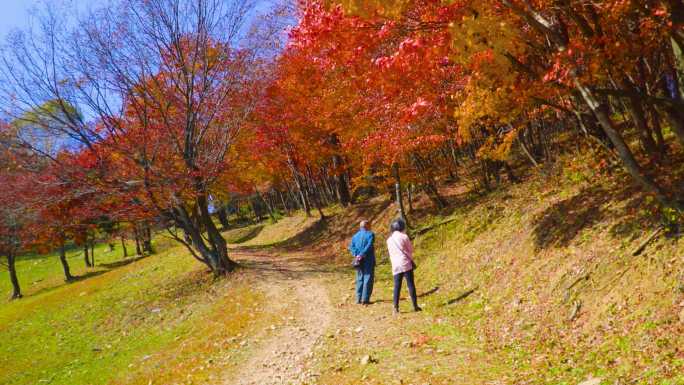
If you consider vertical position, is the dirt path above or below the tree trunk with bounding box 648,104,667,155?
below

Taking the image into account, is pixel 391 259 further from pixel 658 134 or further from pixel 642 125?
pixel 658 134

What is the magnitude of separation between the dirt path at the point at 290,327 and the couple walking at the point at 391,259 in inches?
45.8

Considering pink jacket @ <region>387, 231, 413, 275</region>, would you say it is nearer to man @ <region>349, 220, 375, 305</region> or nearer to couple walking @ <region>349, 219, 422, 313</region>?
couple walking @ <region>349, 219, 422, 313</region>

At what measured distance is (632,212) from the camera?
333 inches

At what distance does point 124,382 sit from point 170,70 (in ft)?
40.2

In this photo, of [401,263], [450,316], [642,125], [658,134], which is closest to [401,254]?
[401,263]

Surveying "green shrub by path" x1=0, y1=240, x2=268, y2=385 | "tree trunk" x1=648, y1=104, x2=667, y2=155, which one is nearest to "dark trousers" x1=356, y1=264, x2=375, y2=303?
"green shrub by path" x1=0, y1=240, x2=268, y2=385

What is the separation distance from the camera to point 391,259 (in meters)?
10.5

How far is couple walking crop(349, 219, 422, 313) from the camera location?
414 inches

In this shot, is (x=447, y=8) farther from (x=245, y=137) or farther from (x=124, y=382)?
(x=245, y=137)

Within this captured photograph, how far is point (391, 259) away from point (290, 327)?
314cm

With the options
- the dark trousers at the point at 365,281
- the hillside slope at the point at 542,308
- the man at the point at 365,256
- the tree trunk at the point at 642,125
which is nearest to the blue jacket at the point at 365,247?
the man at the point at 365,256

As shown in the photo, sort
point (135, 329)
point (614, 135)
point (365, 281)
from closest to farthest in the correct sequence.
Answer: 1. point (614, 135)
2. point (365, 281)
3. point (135, 329)

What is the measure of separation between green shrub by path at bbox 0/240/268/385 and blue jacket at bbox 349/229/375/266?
330 centimetres
